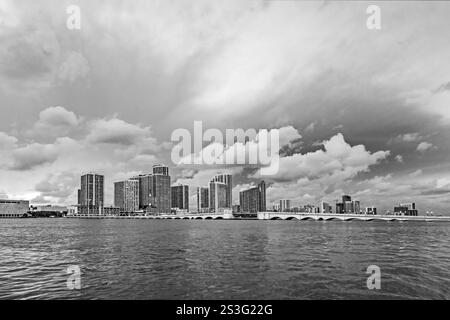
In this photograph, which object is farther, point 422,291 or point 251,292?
point 422,291

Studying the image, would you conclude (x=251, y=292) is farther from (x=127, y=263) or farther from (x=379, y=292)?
(x=127, y=263)

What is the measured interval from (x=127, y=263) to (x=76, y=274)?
7.51 m

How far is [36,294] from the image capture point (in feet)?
78.2

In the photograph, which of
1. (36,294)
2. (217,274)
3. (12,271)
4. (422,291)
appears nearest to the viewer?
(36,294)

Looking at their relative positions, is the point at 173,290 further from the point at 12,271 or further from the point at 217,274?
the point at 12,271
